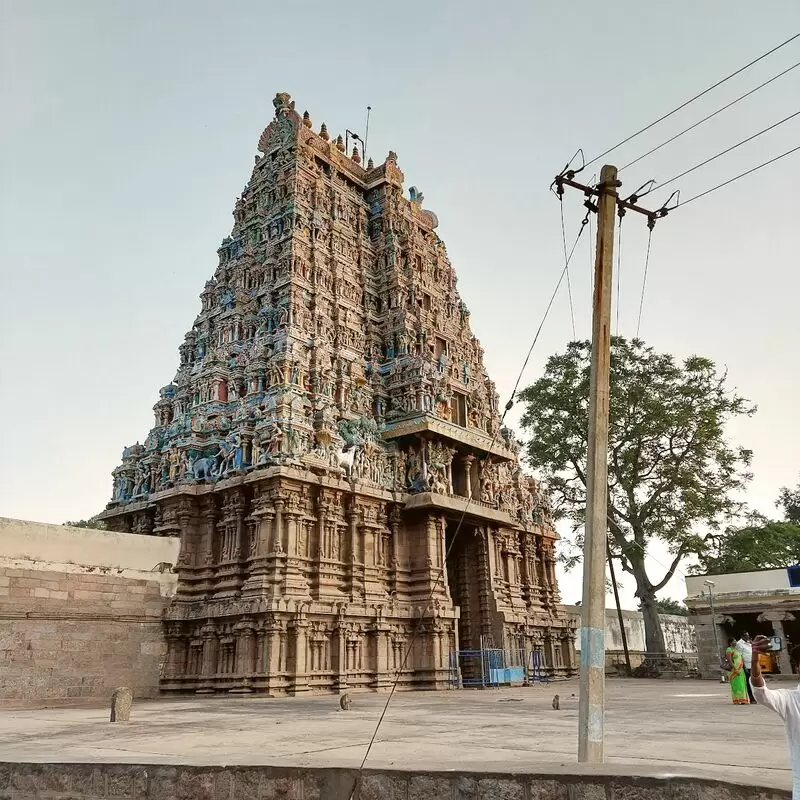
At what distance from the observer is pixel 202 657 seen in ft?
72.2

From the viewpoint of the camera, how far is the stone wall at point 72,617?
54.7 ft

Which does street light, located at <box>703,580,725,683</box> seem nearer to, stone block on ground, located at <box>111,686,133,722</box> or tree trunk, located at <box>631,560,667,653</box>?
tree trunk, located at <box>631,560,667,653</box>

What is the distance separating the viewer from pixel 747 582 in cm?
2673

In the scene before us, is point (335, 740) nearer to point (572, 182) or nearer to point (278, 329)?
point (572, 182)

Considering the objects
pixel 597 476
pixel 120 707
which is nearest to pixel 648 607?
pixel 120 707

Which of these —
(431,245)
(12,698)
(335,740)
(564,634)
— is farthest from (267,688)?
(431,245)

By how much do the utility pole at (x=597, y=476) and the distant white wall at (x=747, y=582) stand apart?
22.7m

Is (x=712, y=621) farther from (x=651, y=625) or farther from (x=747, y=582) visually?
(x=651, y=625)

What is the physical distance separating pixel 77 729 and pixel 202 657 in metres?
11.5

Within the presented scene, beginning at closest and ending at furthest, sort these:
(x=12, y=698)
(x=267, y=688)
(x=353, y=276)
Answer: (x=12, y=698) → (x=267, y=688) → (x=353, y=276)

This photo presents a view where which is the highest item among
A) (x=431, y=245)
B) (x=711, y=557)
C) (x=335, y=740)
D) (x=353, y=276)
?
(x=431, y=245)

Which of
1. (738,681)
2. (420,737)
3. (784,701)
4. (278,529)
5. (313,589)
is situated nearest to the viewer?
(784,701)

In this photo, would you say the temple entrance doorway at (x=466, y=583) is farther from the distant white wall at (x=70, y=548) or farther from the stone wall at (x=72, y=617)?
the stone wall at (x=72, y=617)

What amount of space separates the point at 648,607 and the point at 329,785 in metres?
30.4
